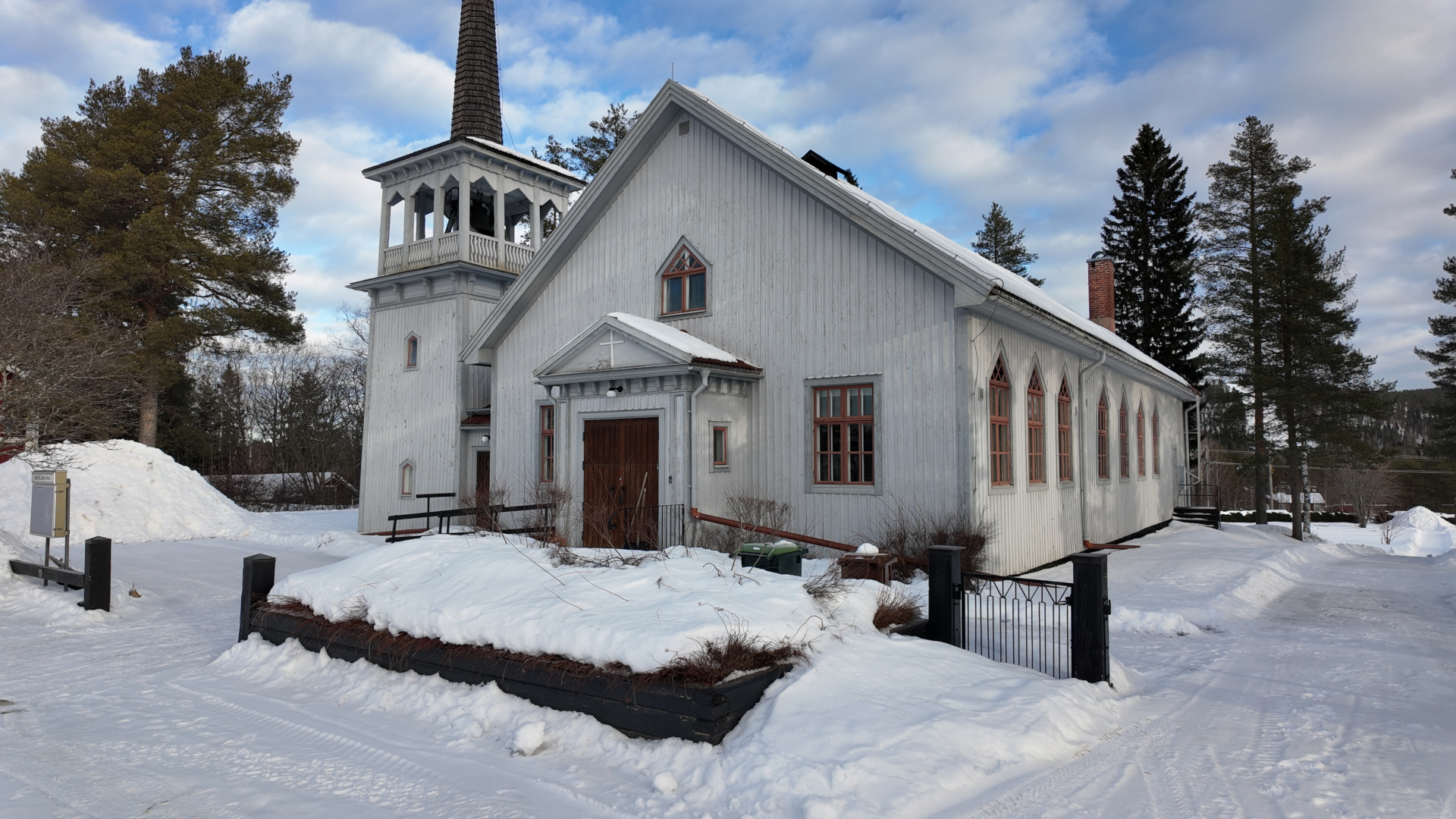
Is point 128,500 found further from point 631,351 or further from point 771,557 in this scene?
point 771,557

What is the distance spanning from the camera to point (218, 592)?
12383 millimetres

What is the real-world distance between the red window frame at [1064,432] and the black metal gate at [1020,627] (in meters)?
4.80

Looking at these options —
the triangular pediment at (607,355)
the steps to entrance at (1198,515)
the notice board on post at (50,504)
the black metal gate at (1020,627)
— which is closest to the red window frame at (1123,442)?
the steps to entrance at (1198,515)

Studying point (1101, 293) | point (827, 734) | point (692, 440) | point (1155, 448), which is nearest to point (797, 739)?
point (827, 734)

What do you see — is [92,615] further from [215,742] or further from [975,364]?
[975,364]

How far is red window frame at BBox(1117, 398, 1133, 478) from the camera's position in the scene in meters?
19.8

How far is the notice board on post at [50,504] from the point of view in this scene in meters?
11.0

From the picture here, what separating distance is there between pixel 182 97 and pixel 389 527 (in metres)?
16.8

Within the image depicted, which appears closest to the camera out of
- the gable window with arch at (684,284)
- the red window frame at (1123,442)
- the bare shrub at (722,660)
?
the bare shrub at (722,660)

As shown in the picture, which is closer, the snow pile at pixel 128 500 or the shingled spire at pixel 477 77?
the snow pile at pixel 128 500

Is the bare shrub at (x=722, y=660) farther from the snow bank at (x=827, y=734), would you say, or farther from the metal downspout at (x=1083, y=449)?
the metal downspout at (x=1083, y=449)

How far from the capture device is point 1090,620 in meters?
6.80

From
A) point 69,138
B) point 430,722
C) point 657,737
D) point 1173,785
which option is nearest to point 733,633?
point 657,737

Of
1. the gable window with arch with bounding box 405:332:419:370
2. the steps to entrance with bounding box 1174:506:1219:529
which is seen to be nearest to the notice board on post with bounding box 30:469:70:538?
the gable window with arch with bounding box 405:332:419:370
